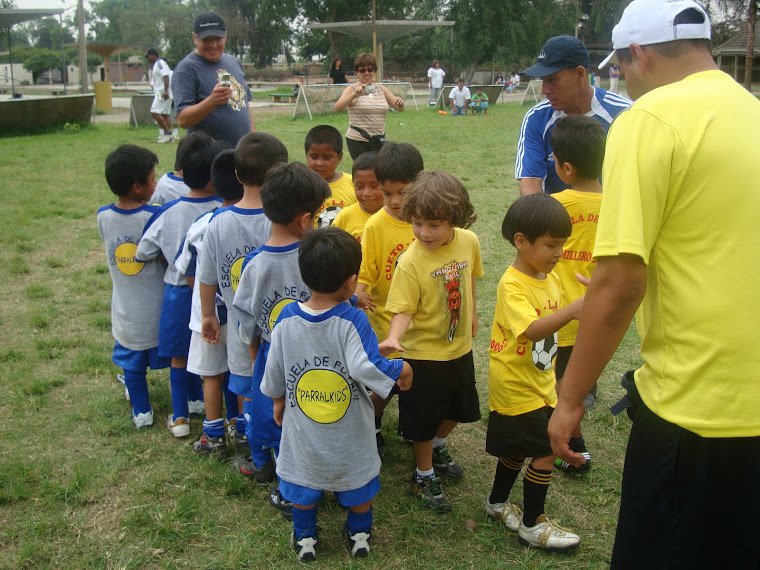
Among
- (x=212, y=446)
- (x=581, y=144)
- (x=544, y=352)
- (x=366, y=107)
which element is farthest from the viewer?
(x=366, y=107)

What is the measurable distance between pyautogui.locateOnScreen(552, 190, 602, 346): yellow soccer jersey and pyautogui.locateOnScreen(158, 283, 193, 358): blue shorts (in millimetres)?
2064

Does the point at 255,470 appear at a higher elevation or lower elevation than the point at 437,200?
lower

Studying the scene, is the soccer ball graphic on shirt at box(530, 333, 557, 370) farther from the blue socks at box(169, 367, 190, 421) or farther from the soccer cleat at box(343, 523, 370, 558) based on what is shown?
the blue socks at box(169, 367, 190, 421)

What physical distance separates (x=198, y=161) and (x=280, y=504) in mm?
1906

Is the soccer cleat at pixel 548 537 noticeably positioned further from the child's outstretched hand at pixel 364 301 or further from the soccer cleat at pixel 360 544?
the child's outstretched hand at pixel 364 301

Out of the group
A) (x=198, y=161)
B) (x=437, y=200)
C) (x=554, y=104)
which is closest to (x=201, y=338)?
(x=198, y=161)

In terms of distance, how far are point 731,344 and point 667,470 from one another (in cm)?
40

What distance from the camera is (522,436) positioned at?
292 centimetres

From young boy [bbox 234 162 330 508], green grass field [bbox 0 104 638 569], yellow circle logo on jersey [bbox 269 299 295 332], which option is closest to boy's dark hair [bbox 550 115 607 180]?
young boy [bbox 234 162 330 508]

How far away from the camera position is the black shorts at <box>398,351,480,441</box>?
10.3ft

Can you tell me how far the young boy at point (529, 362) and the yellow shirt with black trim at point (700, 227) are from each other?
1022 millimetres

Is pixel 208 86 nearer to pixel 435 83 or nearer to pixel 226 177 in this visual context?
pixel 226 177

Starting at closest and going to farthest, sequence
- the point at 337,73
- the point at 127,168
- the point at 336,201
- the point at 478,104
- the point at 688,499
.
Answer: the point at 688,499, the point at 127,168, the point at 336,201, the point at 337,73, the point at 478,104

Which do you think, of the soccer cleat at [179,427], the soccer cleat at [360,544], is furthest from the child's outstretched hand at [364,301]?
the soccer cleat at [179,427]
